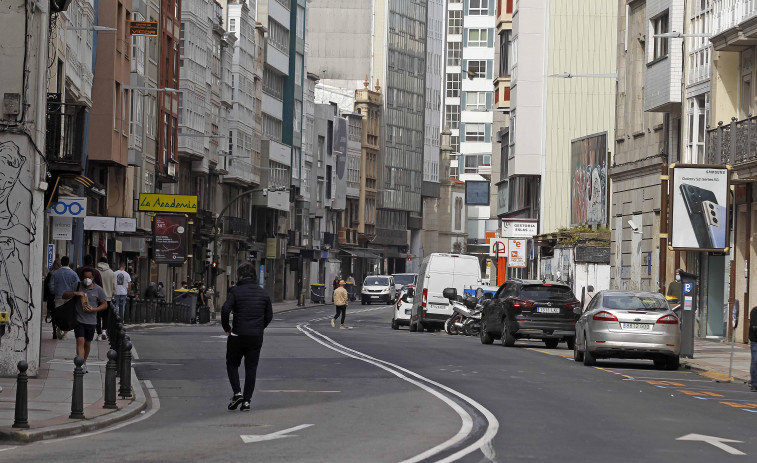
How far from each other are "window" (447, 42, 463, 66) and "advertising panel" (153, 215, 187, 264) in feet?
400

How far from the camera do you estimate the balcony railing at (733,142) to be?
39.1 m

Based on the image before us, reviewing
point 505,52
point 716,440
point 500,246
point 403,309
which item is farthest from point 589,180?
point 716,440

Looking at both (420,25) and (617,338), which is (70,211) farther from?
(420,25)

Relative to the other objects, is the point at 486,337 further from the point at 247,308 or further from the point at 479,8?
the point at 479,8

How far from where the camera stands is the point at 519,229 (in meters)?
66.3

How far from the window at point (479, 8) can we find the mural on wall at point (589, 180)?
10057cm

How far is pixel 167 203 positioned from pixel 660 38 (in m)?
22.9

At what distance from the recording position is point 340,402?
20.3m

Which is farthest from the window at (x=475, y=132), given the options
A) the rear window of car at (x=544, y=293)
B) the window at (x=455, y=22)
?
the rear window of car at (x=544, y=293)

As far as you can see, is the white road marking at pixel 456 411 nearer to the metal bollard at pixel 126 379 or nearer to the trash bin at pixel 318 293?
the metal bollard at pixel 126 379

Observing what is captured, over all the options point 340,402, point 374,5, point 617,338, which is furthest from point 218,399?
point 374,5

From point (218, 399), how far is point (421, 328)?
34945mm

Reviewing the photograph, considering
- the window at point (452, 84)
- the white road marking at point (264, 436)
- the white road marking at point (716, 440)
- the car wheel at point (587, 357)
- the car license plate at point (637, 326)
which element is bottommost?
the white road marking at point (264, 436)

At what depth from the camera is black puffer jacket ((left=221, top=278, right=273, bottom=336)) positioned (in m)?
19.6
